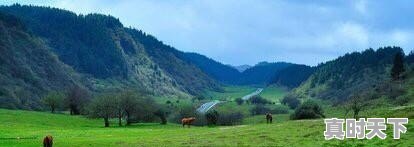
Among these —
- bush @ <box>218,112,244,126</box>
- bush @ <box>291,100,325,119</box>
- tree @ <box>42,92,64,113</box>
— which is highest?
tree @ <box>42,92,64,113</box>

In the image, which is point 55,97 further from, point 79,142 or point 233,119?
point 79,142

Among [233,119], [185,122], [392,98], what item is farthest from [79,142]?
[392,98]

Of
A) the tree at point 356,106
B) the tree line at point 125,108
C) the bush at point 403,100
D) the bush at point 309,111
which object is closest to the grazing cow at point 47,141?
the tree at point 356,106

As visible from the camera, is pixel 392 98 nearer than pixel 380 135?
No

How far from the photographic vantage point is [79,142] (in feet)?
228

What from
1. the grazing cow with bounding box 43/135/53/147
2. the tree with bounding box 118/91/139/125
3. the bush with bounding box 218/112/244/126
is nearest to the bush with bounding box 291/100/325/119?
the bush with bounding box 218/112/244/126

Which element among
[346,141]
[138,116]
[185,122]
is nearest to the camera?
[346,141]

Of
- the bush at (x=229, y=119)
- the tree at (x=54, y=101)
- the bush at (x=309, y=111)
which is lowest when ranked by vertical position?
the bush at (x=229, y=119)

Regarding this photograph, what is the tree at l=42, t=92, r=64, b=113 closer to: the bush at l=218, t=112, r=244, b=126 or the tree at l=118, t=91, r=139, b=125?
the tree at l=118, t=91, r=139, b=125

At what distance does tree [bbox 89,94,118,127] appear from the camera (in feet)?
441

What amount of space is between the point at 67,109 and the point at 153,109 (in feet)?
157

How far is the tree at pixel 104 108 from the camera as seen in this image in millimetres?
134512

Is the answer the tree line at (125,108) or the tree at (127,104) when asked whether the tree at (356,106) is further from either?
the tree at (127,104)

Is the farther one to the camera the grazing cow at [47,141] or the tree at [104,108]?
the tree at [104,108]
